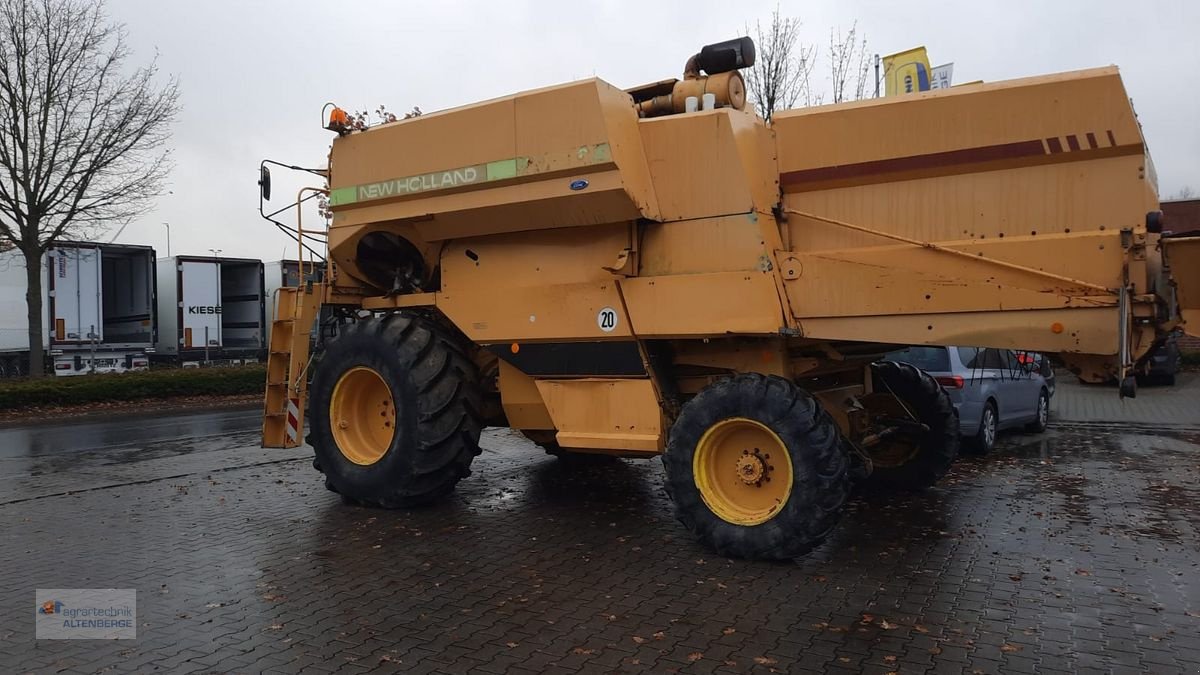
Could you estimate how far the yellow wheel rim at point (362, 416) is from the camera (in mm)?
7785

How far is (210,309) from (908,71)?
740 inches

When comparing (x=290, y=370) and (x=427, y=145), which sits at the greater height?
(x=427, y=145)

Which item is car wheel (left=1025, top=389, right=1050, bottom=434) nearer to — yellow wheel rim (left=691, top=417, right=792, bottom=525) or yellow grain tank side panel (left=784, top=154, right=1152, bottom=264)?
yellow grain tank side panel (left=784, top=154, right=1152, bottom=264)

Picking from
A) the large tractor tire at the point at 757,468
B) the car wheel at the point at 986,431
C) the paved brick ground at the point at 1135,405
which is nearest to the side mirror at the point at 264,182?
the large tractor tire at the point at 757,468

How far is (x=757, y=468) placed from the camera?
19.3 feet

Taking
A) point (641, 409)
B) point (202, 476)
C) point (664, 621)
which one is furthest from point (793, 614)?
point (202, 476)

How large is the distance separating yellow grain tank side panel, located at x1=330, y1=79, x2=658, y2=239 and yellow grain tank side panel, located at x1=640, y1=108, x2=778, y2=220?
13 cm

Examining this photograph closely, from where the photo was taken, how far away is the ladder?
314 inches

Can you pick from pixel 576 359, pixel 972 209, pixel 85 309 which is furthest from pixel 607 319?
pixel 85 309

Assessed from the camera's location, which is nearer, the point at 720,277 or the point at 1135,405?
the point at 720,277

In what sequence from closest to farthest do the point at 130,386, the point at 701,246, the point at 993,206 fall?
the point at 993,206 < the point at 701,246 < the point at 130,386

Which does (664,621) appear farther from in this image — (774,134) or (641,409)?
(774,134)

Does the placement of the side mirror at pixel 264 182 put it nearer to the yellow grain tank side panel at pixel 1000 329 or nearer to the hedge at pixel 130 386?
the yellow grain tank side panel at pixel 1000 329

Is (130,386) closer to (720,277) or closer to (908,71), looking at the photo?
(908,71)
